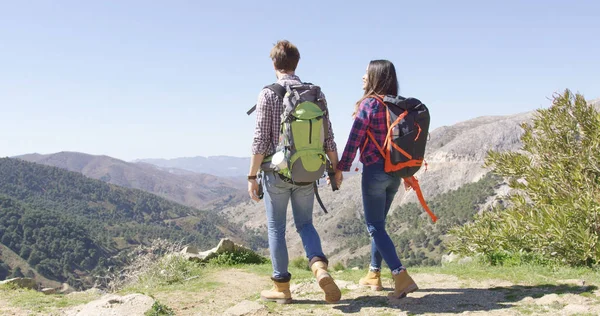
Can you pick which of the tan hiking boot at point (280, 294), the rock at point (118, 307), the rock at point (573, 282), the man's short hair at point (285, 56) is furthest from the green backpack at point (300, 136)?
the rock at point (573, 282)

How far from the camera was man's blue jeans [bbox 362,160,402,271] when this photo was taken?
4.96m

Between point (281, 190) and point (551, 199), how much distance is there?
5.37 metres

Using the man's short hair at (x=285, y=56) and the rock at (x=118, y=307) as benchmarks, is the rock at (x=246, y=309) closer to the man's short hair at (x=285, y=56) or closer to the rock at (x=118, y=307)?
the rock at (x=118, y=307)

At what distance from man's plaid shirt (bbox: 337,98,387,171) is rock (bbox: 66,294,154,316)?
9.73ft

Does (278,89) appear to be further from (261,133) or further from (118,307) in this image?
(118,307)

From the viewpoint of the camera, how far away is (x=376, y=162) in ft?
16.2

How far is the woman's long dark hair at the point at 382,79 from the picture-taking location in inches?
202

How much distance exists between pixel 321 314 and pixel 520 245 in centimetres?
445

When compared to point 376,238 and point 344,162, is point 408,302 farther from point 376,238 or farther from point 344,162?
point 344,162

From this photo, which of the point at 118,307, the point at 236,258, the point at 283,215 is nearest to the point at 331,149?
the point at 283,215

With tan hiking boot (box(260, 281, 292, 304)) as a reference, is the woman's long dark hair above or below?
above

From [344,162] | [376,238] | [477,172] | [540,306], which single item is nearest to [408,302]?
[376,238]

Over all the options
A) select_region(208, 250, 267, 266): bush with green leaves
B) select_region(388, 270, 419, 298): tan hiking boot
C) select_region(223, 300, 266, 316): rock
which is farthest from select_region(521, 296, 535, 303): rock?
select_region(208, 250, 267, 266): bush with green leaves

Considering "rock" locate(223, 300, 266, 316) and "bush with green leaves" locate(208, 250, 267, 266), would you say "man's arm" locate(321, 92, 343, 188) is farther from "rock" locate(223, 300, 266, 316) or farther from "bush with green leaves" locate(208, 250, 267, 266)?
"bush with green leaves" locate(208, 250, 267, 266)
